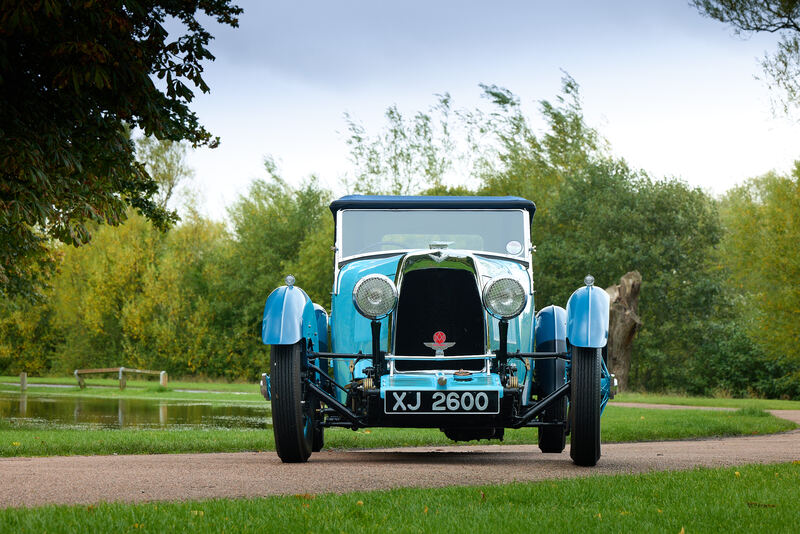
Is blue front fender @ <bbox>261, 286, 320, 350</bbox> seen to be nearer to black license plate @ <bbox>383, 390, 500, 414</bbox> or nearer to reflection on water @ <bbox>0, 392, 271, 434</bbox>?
black license plate @ <bbox>383, 390, 500, 414</bbox>

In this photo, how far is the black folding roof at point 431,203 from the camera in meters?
9.20

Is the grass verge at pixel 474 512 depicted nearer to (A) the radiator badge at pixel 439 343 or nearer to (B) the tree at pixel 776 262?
(A) the radiator badge at pixel 439 343

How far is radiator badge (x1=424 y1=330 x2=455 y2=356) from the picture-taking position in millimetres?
7925

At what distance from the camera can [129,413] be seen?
18.8 metres

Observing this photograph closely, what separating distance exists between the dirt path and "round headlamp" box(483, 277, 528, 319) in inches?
51.8

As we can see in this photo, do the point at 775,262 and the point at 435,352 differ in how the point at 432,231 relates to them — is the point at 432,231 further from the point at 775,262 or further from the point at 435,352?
the point at 775,262

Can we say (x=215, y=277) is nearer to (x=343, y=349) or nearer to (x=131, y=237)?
(x=131, y=237)

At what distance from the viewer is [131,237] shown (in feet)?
148

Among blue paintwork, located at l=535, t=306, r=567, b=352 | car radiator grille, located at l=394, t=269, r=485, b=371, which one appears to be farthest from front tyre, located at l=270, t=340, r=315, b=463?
blue paintwork, located at l=535, t=306, r=567, b=352

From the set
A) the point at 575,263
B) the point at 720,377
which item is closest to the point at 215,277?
the point at 575,263

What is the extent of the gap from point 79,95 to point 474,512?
25.2 feet

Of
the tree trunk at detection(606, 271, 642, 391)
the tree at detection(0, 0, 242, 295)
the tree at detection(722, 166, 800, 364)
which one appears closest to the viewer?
the tree at detection(0, 0, 242, 295)

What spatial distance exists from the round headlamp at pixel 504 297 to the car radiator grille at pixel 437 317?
1.09 feet

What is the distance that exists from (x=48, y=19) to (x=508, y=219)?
5550 millimetres
